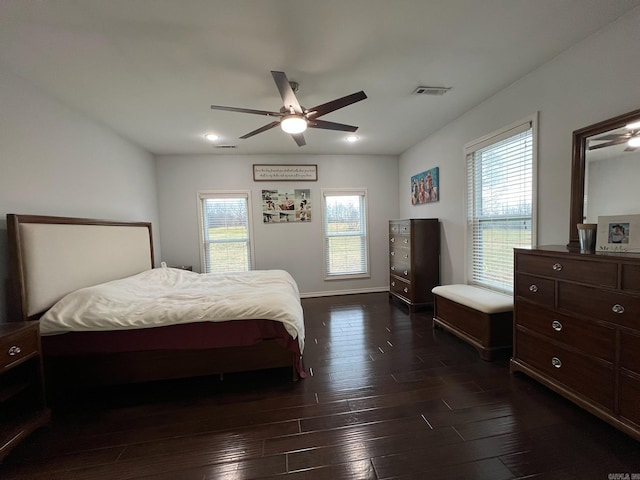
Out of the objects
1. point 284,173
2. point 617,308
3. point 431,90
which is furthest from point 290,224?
point 617,308

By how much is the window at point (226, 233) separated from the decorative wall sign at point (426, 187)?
2979 mm

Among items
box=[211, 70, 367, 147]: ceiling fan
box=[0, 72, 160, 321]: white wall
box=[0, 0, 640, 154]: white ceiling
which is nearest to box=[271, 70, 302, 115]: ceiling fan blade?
box=[211, 70, 367, 147]: ceiling fan

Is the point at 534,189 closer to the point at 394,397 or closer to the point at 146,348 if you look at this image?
the point at 394,397

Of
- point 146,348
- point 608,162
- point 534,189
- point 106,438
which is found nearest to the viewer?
point 106,438

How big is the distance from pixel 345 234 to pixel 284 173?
164cm

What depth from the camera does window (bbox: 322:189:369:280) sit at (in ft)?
16.4

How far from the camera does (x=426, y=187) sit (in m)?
4.19

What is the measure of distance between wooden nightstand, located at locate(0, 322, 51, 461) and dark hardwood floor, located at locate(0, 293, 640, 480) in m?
0.11

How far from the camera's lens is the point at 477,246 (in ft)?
10.7

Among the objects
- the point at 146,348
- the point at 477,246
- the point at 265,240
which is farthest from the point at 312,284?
the point at 146,348

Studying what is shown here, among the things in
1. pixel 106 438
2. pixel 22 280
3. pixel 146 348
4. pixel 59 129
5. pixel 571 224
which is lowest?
pixel 106 438

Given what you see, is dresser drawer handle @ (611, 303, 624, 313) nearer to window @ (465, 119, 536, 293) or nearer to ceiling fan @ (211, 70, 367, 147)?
window @ (465, 119, 536, 293)

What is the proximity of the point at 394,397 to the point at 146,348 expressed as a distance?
1.99 metres

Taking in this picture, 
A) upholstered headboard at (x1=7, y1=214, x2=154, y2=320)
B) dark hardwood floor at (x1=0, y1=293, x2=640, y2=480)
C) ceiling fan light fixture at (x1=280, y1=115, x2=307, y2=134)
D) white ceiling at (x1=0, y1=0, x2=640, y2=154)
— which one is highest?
white ceiling at (x1=0, y1=0, x2=640, y2=154)
